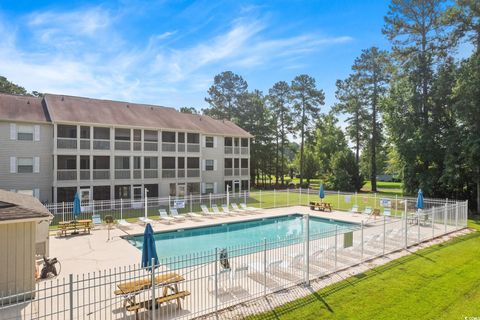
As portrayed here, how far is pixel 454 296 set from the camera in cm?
891

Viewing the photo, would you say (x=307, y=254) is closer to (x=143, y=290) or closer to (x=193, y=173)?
(x=143, y=290)

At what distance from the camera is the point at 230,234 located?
19.8 metres

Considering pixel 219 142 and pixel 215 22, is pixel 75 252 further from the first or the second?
pixel 219 142

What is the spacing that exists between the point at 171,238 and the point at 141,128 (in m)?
14.8

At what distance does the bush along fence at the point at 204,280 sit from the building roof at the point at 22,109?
1958 centimetres

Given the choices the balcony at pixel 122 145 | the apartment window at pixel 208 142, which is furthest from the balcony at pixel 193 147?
the balcony at pixel 122 145

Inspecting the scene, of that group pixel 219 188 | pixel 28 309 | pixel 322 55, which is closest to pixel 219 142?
pixel 219 188

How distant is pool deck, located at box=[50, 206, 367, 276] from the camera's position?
40.2 feet

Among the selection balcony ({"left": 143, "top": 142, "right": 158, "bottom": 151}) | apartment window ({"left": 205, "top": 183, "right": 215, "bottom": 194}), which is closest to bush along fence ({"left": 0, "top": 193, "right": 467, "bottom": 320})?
balcony ({"left": 143, "top": 142, "right": 158, "bottom": 151})

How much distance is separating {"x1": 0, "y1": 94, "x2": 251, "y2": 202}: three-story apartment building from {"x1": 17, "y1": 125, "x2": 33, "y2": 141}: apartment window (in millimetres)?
47

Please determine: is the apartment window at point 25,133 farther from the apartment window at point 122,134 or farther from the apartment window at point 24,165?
the apartment window at point 122,134

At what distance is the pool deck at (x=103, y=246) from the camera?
40.2 ft

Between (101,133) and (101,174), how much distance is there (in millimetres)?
4007

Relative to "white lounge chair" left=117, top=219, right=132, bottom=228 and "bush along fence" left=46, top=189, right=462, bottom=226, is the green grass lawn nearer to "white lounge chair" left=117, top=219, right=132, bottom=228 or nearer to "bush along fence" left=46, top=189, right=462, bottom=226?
"bush along fence" left=46, top=189, right=462, bottom=226
